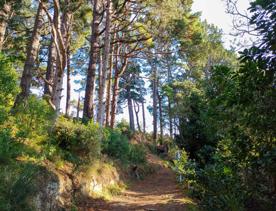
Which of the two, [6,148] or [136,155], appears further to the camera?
[136,155]

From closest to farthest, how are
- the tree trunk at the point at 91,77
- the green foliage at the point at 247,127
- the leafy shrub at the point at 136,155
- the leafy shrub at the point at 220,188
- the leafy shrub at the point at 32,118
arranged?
the green foliage at the point at 247,127, the leafy shrub at the point at 220,188, the leafy shrub at the point at 32,118, the tree trunk at the point at 91,77, the leafy shrub at the point at 136,155

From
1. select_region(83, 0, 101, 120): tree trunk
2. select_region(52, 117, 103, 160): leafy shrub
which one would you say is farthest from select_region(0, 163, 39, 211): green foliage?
select_region(83, 0, 101, 120): tree trunk

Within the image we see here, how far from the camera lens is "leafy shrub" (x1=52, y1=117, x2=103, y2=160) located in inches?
348

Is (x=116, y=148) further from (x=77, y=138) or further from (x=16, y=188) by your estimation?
(x=16, y=188)

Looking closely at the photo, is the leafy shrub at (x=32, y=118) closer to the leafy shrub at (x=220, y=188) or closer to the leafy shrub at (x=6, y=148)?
the leafy shrub at (x=6, y=148)

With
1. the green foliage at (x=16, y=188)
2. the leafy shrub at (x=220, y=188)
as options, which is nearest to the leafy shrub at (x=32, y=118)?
the green foliage at (x=16, y=188)

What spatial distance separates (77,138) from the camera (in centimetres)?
896

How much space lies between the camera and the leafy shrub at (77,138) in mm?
8852

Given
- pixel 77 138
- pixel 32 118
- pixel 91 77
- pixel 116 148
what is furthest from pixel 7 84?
pixel 91 77

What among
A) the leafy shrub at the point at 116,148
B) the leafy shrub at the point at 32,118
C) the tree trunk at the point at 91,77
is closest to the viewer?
the leafy shrub at the point at 32,118

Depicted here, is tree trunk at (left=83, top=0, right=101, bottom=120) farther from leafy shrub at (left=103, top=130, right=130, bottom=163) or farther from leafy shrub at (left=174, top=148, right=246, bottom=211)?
leafy shrub at (left=174, top=148, right=246, bottom=211)

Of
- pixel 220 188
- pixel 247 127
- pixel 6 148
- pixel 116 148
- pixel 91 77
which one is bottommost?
pixel 220 188

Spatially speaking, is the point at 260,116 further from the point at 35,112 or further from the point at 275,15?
the point at 35,112

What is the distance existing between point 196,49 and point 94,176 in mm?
9339
